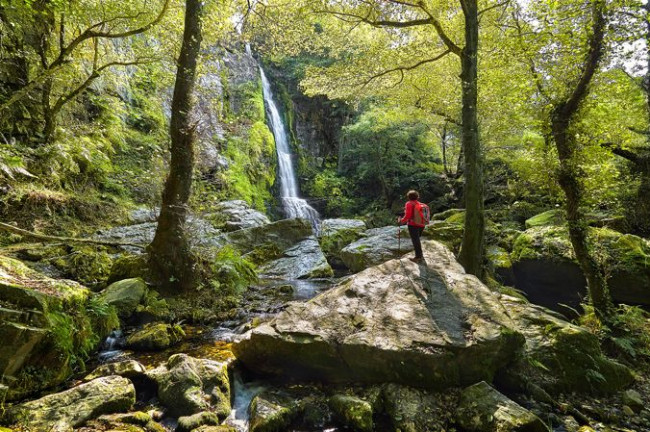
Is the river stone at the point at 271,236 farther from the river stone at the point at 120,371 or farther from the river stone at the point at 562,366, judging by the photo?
the river stone at the point at 562,366

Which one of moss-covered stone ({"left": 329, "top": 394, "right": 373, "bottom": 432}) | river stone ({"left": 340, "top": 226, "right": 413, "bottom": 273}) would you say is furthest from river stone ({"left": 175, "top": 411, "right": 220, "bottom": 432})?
river stone ({"left": 340, "top": 226, "right": 413, "bottom": 273})

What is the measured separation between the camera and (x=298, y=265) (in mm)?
12055

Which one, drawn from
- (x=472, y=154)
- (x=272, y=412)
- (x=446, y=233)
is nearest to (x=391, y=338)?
(x=272, y=412)

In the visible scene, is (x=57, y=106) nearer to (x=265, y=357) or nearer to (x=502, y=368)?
(x=265, y=357)

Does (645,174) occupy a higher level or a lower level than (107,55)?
lower

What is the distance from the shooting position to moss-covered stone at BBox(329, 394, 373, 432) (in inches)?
147

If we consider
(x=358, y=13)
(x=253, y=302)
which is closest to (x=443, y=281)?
(x=253, y=302)

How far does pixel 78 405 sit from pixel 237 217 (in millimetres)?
10482

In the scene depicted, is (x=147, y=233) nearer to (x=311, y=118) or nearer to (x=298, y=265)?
(x=298, y=265)

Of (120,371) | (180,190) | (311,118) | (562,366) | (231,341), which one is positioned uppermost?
(311,118)

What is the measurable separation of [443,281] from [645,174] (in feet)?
37.7

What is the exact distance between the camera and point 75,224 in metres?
9.67

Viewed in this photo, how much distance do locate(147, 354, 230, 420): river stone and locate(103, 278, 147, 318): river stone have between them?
224 cm

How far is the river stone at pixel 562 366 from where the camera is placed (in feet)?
15.3
